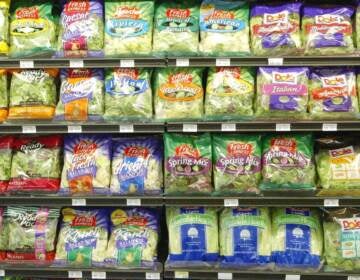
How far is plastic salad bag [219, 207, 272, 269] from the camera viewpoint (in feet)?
9.00

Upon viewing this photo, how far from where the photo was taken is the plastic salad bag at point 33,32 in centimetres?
288

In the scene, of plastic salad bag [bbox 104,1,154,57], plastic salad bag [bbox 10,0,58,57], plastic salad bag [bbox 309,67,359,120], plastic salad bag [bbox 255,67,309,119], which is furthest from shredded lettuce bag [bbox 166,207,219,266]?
plastic salad bag [bbox 10,0,58,57]

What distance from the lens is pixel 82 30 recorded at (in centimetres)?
282

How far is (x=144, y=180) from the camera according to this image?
9.23ft

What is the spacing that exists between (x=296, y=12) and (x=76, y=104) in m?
1.59

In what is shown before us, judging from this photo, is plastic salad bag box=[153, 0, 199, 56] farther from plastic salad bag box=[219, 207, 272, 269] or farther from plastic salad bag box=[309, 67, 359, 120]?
plastic salad bag box=[219, 207, 272, 269]

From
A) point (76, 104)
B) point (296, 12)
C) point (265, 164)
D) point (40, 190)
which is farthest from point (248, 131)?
point (40, 190)

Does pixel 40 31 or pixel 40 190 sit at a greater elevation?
pixel 40 31

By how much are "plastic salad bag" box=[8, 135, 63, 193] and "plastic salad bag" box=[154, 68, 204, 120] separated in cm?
80

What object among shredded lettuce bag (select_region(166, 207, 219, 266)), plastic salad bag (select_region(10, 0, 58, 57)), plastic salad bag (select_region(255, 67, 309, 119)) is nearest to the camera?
plastic salad bag (select_region(255, 67, 309, 119))

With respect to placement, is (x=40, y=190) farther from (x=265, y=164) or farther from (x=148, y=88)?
(x=265, y=164)

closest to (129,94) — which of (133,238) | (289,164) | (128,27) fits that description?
(128,27)

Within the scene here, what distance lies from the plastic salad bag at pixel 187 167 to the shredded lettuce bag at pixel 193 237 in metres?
0.15

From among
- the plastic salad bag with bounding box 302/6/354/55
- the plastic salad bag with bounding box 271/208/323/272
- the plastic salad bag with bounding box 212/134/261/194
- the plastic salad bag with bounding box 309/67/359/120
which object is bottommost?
the plastic salad bag with bounding box 271/208/323/272
